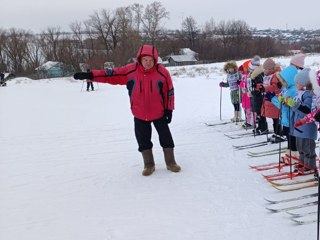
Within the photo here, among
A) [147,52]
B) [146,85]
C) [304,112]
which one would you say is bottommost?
[304,112]

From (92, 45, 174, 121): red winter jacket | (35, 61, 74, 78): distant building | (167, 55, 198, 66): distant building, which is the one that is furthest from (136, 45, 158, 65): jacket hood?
(167, 55, 198, 66): distant building

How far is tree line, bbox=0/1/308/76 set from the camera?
56.4 metres

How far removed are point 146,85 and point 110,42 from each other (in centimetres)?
5677

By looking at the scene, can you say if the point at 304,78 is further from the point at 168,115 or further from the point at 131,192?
the point at 131,192

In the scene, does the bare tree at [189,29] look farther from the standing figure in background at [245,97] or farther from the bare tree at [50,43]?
the standing figure in background at [245,97]

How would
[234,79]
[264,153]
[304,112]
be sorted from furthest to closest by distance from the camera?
1. [234,79]
2. [264,153]
3. [304,112]

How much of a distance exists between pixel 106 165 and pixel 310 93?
2.98m

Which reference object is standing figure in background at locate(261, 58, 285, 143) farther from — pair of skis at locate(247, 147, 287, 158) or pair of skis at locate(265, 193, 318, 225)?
pair of skis at locate(265, 193, 318, 225)

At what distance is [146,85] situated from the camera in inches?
172

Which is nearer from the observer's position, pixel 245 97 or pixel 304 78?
pixel 304 78

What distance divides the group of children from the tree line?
47189 millimetres

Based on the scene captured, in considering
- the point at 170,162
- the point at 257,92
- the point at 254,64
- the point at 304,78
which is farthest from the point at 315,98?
the point at 254,64

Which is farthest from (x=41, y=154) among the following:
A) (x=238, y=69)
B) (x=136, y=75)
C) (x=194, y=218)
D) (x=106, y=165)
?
(x=238, y=69)

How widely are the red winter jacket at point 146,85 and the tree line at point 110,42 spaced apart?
1937 inches
